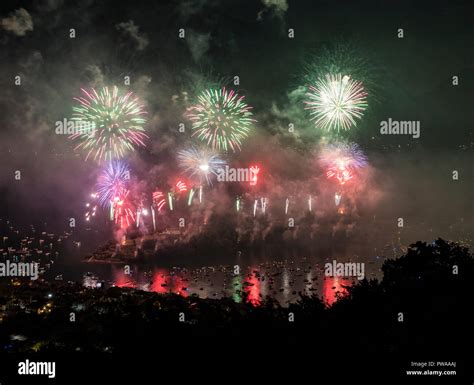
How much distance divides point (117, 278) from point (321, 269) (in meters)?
64.1

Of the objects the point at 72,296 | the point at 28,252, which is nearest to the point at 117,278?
the point at 72,296

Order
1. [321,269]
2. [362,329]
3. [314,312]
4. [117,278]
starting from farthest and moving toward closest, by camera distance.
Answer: [321,269], [117,278], [314,312], [362,329]

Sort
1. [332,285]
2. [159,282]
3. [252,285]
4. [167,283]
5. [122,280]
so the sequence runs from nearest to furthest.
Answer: [332,285] < [252,285] < [167,283] < [159,282] < [122,280]

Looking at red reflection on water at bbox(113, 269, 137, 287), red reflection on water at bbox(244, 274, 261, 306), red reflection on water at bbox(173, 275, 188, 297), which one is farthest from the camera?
red reflection on water at bbox(113, 269, 137, 287)

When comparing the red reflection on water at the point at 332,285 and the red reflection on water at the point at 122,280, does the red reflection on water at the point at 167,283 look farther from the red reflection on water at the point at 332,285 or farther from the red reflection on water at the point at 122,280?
the red reflection on water at the point at 332,285

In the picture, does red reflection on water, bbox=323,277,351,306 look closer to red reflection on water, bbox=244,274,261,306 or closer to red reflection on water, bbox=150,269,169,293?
red reflection on water, bbox=244,274,261,306

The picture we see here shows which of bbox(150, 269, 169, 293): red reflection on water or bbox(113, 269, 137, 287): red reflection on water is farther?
bbox(113, 269, 137, 287): red reflection on water

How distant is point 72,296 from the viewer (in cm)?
6788

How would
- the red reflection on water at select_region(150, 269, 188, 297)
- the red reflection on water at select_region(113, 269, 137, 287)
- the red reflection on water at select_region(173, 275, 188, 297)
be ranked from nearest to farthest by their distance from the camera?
1. the red reflection on water at select_region(173, 275, 188, 297)
2. the red reflection on water at select_region(150, 269, 188, 297)
3. the red reflection on water at select_region(113, 269, 137, 287)

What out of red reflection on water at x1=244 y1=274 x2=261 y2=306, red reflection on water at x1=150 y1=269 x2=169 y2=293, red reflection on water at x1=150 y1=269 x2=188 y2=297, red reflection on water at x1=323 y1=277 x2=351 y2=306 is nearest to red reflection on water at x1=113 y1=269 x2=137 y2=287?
red reflection on water at x1=150 y1=269 x2=169 y2=293

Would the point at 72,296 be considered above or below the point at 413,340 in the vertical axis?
below

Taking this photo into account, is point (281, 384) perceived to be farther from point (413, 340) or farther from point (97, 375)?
point (97, 375)

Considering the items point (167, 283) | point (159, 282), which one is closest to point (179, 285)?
point (167, 283)

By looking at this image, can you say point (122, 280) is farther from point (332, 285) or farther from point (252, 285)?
point (332, 285)
